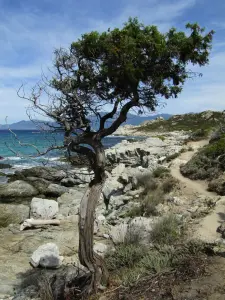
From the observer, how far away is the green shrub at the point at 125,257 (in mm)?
7623

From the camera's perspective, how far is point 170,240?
867cm

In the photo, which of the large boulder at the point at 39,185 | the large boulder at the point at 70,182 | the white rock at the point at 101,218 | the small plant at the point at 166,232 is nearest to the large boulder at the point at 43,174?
the large boulder at the point at 70,182

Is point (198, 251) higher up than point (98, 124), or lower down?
lower down

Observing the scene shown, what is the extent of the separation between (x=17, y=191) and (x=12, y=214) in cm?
555

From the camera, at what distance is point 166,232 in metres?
8.98

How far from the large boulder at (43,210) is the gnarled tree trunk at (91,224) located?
833 centimetres

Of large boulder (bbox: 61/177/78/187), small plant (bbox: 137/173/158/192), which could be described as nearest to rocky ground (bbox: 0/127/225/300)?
small plant (bbox: 137/173/158/192)

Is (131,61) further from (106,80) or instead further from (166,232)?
(166,232)

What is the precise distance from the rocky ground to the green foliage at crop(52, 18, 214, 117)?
172cm

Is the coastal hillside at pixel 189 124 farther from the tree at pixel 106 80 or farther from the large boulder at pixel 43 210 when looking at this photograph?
the tree at pixel 106 80

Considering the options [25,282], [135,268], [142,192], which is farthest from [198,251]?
[142,192]

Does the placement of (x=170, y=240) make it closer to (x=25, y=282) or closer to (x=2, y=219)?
(x=25, y=282)

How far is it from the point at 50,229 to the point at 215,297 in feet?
27.2

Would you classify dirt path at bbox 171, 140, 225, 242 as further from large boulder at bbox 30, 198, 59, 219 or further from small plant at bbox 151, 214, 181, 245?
large boulder at bbox 30, 198, 59, 219
